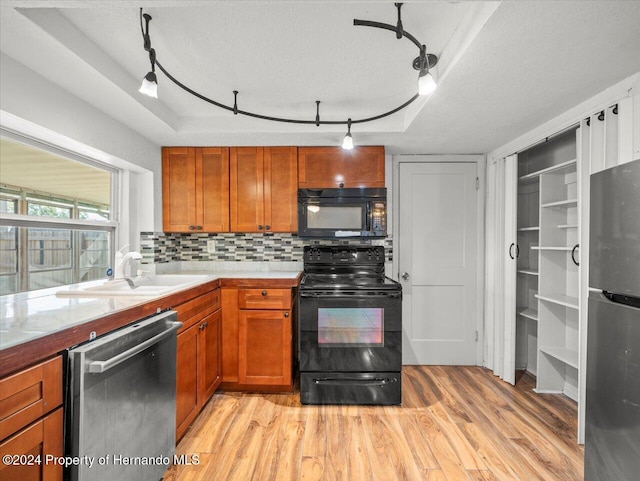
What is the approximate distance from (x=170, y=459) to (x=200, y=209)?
185 centimetres

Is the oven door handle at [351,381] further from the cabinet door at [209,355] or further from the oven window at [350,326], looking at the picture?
the cabinet door at [209,355]

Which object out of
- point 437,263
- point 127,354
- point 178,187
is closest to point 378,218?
point 437,263

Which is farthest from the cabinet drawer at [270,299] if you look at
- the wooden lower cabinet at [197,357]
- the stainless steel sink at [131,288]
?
the stainless steel sink at [131,288]

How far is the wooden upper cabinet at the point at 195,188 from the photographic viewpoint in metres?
2.78

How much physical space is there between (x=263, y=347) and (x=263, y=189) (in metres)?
1.33

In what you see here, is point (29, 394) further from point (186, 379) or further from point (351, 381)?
point (351, 381)

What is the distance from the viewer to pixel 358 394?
2.28 m

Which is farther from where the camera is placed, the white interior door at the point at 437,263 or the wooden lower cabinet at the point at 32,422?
the white interior door at the point at 437,263

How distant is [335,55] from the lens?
5.43ft

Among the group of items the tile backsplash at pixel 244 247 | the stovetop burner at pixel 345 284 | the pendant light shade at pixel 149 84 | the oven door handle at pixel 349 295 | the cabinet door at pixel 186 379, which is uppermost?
the pendant light shade at pixel 149 84

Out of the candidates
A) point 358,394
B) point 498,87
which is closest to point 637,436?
point 358,394

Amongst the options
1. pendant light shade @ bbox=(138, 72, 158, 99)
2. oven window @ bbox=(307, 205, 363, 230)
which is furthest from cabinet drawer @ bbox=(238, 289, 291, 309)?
pendant light shade @ bbox=(138, 72, 158, 99)

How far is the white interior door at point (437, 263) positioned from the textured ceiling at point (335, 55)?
725 mm

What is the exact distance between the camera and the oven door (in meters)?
2.29
